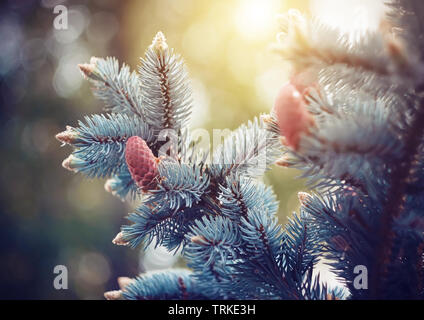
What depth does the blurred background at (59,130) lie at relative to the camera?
181 centimetres

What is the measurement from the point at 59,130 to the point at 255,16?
135 centimetres

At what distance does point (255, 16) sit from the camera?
1.99 meters

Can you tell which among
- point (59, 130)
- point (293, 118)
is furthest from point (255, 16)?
point (293, 118)

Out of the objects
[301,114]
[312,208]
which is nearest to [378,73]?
[301,114]

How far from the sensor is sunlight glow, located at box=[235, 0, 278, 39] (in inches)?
77.4

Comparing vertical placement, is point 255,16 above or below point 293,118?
above

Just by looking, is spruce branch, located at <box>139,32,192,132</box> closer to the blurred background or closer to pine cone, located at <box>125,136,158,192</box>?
pine cone, located at <box>125,136,158,192</box>

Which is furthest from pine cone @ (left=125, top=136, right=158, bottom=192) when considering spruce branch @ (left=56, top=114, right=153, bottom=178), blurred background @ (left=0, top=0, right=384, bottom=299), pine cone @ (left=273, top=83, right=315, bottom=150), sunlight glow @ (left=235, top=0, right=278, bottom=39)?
sunlight glow @ (left=235, top=0, right=278, bottom=39)

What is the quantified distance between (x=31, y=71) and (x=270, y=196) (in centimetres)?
196

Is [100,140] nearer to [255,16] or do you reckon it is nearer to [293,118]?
[293,118]

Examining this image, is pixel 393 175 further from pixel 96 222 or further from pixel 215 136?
pixel 96 222

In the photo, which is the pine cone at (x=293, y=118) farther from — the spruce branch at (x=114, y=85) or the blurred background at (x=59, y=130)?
the blurred background at (x=59, y=130)

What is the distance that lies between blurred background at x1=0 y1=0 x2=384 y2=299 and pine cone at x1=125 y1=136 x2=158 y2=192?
137cm

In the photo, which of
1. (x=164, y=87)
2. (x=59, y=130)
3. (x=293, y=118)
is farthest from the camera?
(x=59, y=130)
